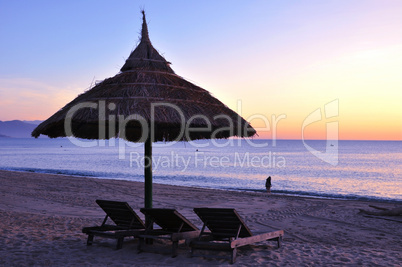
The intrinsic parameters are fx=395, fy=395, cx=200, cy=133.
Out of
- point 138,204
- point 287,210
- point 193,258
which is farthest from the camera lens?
point 138,204

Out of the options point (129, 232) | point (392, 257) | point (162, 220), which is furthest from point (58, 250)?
point (392, 257)

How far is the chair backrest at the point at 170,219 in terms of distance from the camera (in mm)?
5520

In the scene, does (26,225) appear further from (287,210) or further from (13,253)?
(287,210)

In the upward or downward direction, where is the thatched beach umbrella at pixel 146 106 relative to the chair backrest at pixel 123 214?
upward

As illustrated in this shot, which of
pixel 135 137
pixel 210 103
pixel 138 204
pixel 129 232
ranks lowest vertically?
pixel 138 204

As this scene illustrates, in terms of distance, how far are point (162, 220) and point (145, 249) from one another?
0.50 m

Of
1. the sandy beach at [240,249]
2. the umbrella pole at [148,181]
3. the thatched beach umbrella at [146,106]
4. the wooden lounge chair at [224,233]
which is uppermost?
the thatched beach umbrella at [146,106]

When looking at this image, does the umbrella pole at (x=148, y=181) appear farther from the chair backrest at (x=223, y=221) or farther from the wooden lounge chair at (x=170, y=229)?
the chair backrest at (x=223, y=221)

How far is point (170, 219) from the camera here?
228 inches

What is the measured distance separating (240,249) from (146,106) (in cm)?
268

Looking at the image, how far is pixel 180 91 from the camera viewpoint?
20.6ft
